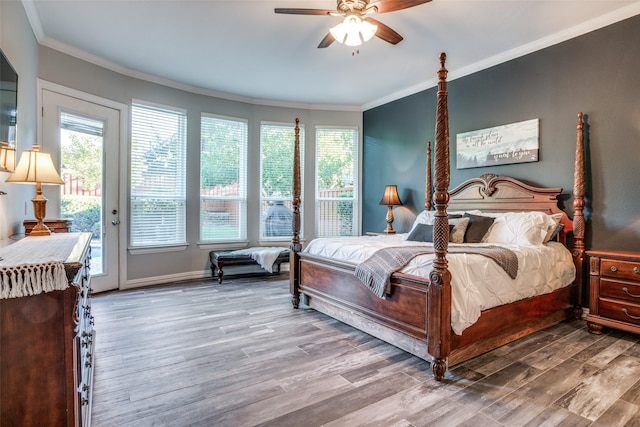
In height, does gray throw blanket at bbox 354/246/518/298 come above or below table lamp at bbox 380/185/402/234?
below

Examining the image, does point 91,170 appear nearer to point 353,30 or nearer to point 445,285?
point 353,30

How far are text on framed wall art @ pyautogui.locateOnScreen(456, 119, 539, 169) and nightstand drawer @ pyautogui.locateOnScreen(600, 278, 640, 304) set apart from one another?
1.48m

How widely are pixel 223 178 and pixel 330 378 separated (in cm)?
403

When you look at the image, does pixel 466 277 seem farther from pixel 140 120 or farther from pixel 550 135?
pixel 140 120

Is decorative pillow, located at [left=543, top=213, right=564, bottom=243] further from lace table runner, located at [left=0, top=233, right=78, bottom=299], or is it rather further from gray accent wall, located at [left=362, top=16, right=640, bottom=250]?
lace table runner, located at [left=0, top=233, right=78, bottom=299]

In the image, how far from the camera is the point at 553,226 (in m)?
3.37

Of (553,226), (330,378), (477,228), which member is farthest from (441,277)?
(553,226)

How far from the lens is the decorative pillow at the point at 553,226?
3.36m

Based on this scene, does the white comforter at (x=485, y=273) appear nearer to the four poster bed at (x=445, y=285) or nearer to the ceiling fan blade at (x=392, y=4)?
the four poster bed at (x=445, y=285)

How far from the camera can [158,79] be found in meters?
4.81

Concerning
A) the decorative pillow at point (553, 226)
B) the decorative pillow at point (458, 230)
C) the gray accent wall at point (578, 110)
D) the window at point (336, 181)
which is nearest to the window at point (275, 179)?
the window at point (336, 181)

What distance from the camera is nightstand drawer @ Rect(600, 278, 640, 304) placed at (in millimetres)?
2779

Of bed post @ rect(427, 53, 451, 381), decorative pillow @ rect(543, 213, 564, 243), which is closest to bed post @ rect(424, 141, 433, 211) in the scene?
decorative pillow @ rect(543, 213, 564, 243)

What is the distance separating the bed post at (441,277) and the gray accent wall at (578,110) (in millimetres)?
2145
